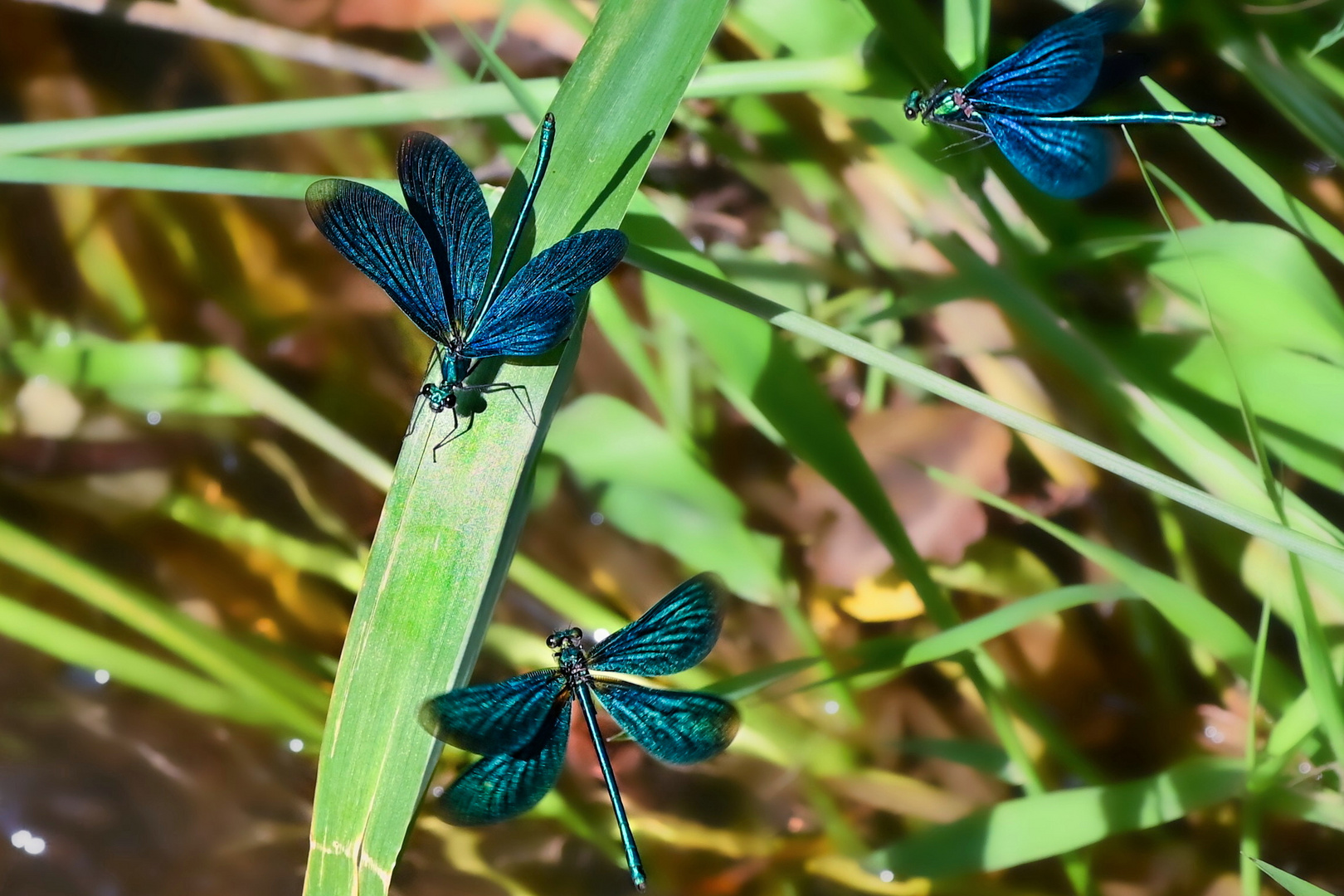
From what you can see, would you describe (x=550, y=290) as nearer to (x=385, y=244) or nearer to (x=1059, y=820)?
(x=385, y=244)

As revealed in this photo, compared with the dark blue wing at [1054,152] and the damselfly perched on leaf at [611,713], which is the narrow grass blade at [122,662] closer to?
the damselfly perched on leaf at [611,713]

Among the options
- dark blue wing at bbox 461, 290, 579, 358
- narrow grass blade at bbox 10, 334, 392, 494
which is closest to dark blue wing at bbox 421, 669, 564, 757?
dark blue wing at bbox 461, 290, 579, 358

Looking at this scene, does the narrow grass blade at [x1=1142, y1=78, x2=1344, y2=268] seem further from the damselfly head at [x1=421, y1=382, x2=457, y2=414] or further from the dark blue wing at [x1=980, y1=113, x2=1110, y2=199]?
the damselfly head at [x1=421, y1=382, x2=457, y2=414]

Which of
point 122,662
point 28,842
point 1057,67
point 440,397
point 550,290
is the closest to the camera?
point 550,290

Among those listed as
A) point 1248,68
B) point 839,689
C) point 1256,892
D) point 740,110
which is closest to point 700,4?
point 740,110

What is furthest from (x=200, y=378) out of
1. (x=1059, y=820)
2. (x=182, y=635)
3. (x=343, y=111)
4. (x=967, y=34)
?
(x=1059, y=820)
